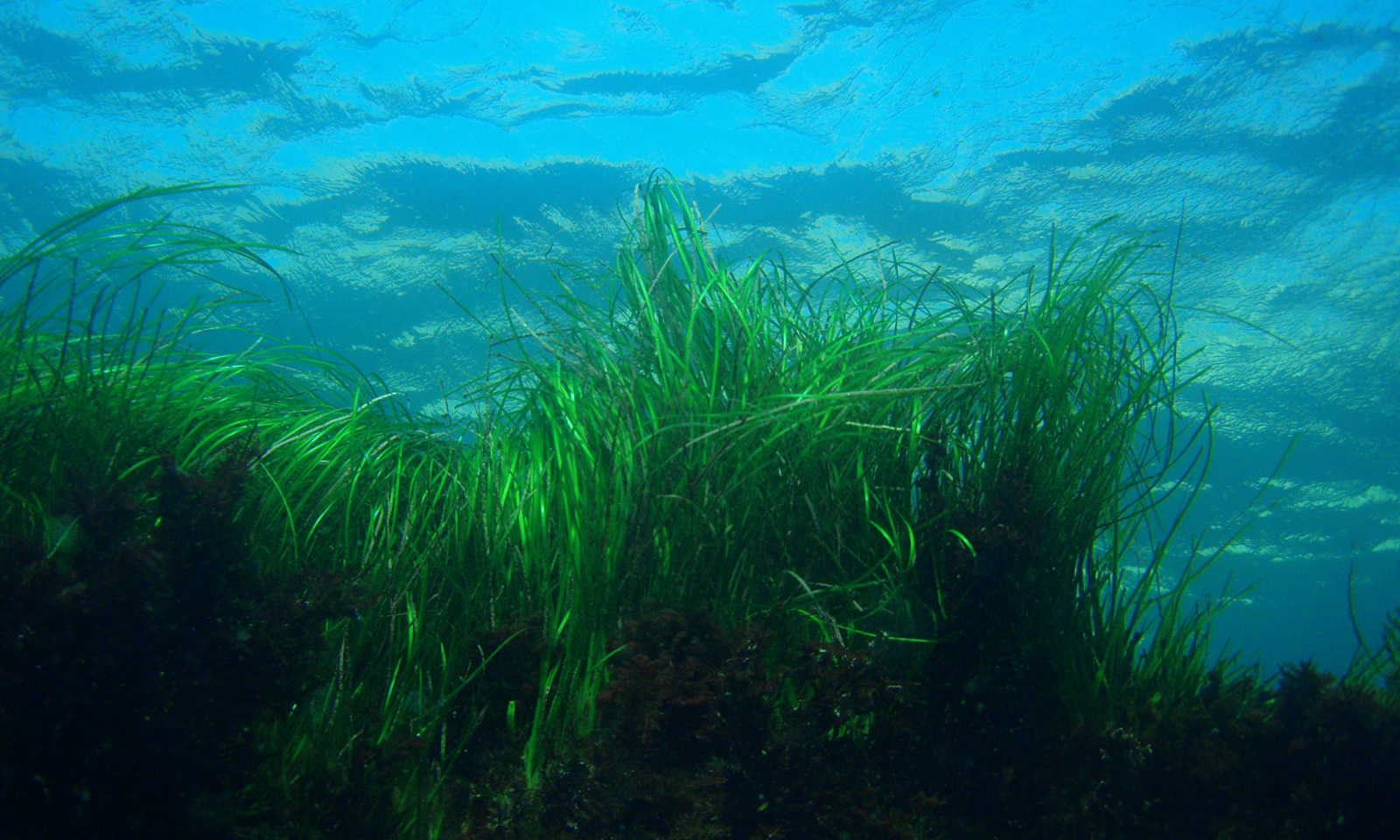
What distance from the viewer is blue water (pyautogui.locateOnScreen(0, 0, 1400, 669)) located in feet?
39.9

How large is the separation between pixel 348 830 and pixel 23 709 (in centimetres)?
79

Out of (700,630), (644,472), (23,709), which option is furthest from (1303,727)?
(23,709)

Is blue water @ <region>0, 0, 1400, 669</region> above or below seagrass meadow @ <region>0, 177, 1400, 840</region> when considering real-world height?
above

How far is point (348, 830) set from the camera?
1.63 m

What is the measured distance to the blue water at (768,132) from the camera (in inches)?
478

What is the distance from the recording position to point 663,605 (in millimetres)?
2143

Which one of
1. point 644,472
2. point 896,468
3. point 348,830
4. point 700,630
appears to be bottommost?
point 348,830

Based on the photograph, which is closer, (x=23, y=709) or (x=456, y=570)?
(x=23, y=709)

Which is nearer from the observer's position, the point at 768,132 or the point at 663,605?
the point at 663,605

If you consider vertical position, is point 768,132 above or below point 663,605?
above

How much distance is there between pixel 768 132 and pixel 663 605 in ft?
46.0

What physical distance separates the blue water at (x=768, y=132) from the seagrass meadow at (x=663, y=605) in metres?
12.5

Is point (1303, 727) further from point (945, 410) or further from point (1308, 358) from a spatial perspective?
point (1308, 358)

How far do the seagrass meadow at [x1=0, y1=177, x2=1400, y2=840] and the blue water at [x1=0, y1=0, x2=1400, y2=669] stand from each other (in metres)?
12.5
